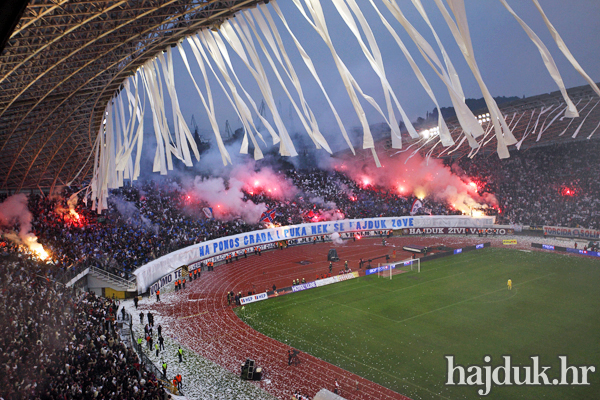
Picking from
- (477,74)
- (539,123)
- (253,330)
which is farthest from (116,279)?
(539,123)

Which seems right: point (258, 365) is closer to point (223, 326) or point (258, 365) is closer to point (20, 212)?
point (223, 326)

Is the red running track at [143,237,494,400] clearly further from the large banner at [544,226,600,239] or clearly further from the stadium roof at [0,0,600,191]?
the large banner at [544,226,600,239]

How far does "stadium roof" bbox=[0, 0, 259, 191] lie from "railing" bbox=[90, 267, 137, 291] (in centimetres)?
986

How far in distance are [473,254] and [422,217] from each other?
1357cm

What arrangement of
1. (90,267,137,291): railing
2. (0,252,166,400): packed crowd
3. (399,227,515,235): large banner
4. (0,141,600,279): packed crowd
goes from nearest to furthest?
(0,252,166,400): packed crowd
(90,267,137,291): railing
(0,141,600,279): packed crowd
(399,227,515,235): large banner

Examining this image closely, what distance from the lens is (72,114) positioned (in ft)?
92.6

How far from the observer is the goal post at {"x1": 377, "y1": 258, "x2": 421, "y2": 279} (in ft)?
113

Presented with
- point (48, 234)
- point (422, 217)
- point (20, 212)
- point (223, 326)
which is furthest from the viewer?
point (422, 217)

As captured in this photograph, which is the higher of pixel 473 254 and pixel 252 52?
pixel 252 52

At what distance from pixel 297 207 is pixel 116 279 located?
2666 cm

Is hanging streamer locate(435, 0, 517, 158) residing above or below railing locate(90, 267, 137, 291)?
above

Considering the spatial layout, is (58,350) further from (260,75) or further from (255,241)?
(255,241)

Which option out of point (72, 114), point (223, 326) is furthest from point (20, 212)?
point (223, 326)

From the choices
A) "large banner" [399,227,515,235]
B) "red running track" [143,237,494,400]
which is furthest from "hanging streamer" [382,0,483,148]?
"large banner" [399,227,515,235]
